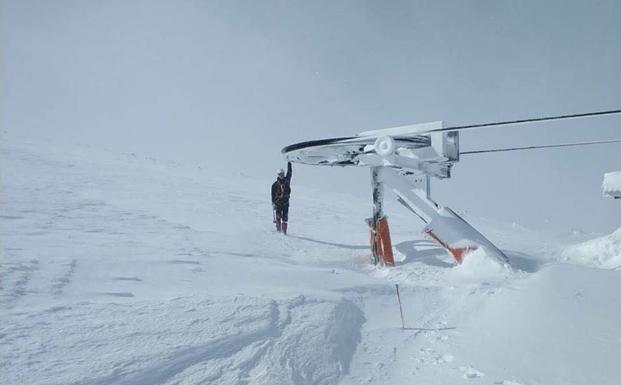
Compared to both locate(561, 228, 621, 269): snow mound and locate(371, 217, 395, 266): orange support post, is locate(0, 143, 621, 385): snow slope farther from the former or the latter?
locate(561, 228, 621, 269): snow mound

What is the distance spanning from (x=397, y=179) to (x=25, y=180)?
11.1 m

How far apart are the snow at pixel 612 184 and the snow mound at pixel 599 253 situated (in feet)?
3.96

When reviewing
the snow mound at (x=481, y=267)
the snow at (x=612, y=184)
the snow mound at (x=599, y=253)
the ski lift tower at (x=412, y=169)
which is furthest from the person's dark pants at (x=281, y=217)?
the snow at (x=612, y=184)

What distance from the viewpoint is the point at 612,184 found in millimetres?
7020

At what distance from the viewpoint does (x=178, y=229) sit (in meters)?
7.75

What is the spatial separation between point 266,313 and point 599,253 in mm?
7681

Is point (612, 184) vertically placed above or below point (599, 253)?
above

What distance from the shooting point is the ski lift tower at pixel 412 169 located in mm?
6344

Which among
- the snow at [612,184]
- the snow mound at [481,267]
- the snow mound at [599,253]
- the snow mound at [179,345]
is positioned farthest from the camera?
the snow mound at [599,253]

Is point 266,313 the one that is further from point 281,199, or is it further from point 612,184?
point 612,184

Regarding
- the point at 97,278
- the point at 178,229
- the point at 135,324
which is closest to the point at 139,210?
the point at 178,229

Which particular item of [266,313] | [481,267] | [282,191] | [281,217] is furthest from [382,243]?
[266,313]

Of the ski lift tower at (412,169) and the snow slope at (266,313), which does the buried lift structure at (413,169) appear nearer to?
the ski lift tower at (412,169)

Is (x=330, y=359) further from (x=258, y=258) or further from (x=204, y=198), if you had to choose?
(x=204, y=198)
